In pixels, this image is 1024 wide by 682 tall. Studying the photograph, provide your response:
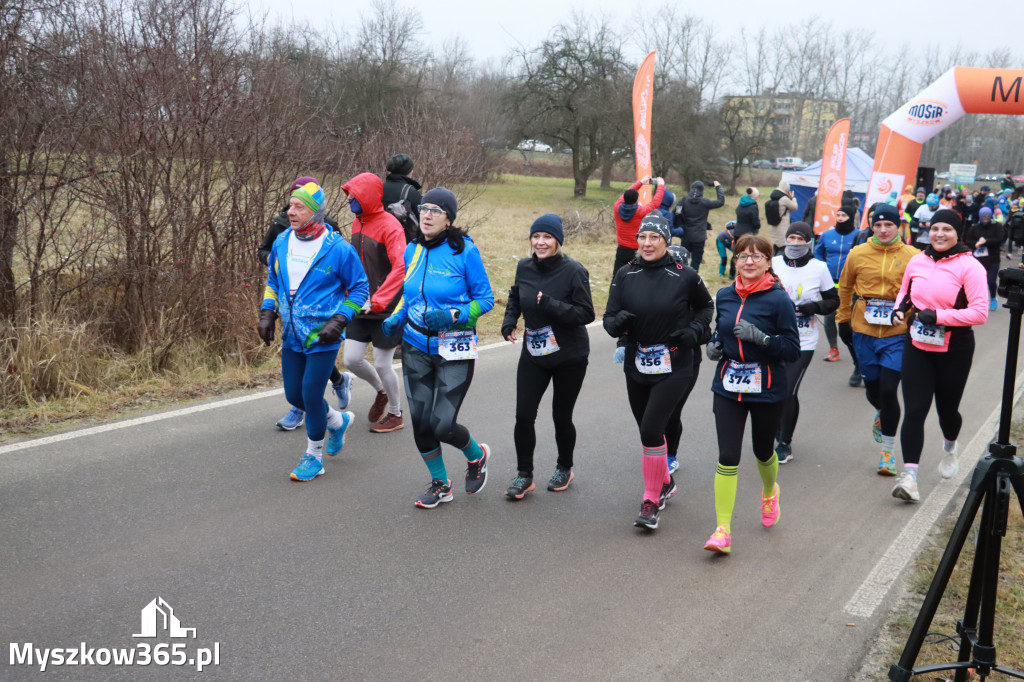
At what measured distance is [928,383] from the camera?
5887mm

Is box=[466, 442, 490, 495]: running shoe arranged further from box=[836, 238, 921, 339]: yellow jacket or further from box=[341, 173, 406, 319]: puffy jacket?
box=[836, 238, 921, 339]: yellow jacket

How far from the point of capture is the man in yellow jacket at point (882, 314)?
251 inches

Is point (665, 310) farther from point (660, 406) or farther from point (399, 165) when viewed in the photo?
point (399, 165)

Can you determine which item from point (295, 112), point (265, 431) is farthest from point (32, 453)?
point (295, 112)

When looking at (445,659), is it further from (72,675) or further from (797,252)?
(797,252)

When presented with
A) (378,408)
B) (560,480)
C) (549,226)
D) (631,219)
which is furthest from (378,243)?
(631,219)

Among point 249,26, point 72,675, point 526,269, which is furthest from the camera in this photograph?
point 249,26

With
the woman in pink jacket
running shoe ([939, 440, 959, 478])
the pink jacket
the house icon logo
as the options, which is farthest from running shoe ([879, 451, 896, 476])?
the house icon logo

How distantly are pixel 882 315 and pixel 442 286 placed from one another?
10.8 ft

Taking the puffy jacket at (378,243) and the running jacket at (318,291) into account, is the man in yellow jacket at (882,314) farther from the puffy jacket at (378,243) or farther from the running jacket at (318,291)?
the running jacket at (318,291)

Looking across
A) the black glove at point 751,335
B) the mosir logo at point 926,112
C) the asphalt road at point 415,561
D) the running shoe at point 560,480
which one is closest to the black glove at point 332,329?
the asphalt road at point 415,561

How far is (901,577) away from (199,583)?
12.3ft

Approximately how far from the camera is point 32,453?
241 inches

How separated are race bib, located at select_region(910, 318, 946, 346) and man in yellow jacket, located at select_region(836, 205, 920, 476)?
1.63 ft
